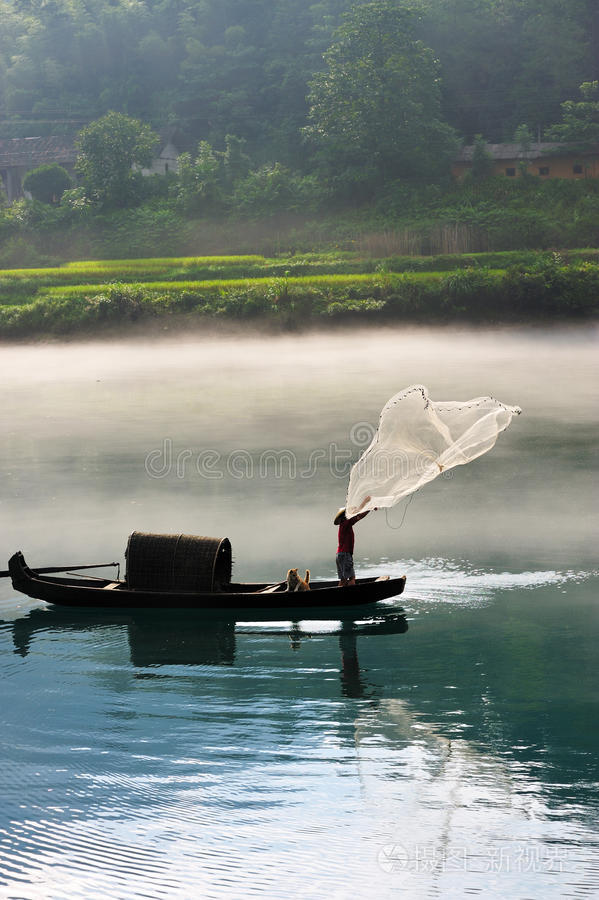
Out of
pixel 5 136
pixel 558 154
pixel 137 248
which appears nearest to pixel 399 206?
pixel 558 154

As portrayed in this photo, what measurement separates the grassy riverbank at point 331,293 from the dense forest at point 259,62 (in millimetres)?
20423

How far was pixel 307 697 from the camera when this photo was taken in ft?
40.6

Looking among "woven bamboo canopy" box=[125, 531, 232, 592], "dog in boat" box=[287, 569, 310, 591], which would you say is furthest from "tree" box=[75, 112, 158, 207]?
"dog in boat" box=[287, 569, 310, 591]

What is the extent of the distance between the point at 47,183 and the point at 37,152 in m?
7.27

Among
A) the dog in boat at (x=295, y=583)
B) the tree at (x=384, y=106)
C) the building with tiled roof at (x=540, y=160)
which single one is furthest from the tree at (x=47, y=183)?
the dog in boat at (x=295, y=583)

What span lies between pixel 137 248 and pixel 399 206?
640 inches

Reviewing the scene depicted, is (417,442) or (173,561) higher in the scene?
(417,442)

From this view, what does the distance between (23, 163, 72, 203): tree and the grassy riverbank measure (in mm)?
18872

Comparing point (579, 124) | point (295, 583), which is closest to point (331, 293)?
point (579, 124)

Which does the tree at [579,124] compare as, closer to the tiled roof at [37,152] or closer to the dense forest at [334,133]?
the dense forest at [334,133]

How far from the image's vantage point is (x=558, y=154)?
64125mm

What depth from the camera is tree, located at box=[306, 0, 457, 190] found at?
65.2 metres

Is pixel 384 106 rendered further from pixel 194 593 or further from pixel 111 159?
A: pixel 194 593

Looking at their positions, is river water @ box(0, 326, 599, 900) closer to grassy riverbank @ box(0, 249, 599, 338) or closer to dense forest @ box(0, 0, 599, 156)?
grassy riverbank @ box(0, 249, 599, 338)
